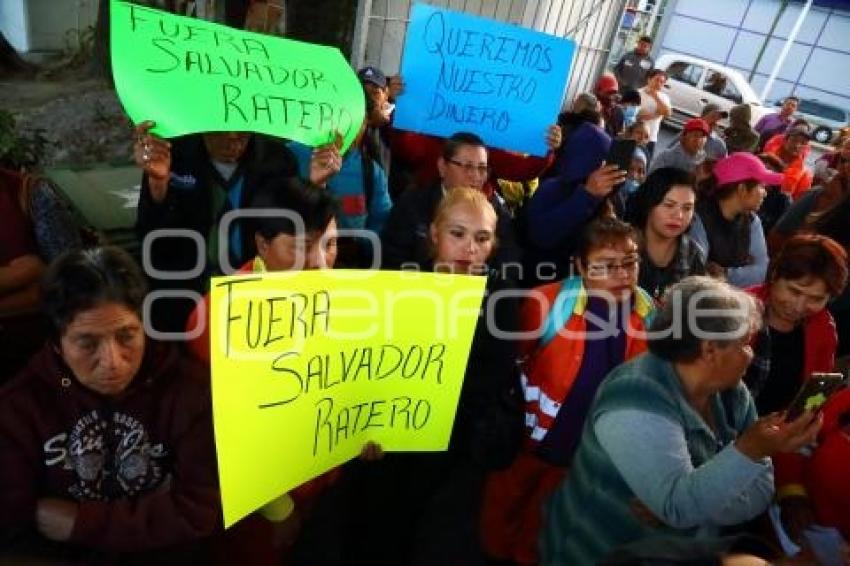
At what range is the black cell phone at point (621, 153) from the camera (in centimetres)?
289

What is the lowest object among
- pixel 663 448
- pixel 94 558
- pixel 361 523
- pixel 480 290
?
pixel 361 523

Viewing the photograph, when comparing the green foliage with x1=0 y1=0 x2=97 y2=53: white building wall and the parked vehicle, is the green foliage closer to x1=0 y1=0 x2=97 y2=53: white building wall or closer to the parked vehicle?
x1=0 y1=0 x2=97 y2=53: white building wall

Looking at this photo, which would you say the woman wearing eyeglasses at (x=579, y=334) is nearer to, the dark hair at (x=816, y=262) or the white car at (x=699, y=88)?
the dark hair at (x=816, y=262)

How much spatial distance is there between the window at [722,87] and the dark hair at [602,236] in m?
13.6

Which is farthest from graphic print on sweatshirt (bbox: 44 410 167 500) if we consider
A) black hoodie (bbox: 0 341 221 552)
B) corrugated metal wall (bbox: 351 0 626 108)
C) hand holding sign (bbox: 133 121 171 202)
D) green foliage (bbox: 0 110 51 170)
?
corrugated metal wall (bbox: 351 0 626 108)

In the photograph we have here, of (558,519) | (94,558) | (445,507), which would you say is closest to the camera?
(94,558)

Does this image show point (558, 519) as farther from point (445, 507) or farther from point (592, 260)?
point (445, 507)

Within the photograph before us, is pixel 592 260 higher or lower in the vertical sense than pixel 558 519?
higher

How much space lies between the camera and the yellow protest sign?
1.41m

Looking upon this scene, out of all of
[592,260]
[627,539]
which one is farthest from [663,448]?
[592,260]

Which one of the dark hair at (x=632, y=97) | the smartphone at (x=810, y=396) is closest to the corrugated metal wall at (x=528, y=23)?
the dark hair at (x=632, y=97)

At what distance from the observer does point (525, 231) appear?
10.5ft

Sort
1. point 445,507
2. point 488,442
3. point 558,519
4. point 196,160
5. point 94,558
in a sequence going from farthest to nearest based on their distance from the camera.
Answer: point 445,507, point 196,160, point 488,442, point 558,519, point 94,558

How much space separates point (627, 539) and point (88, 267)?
5.57 feet
